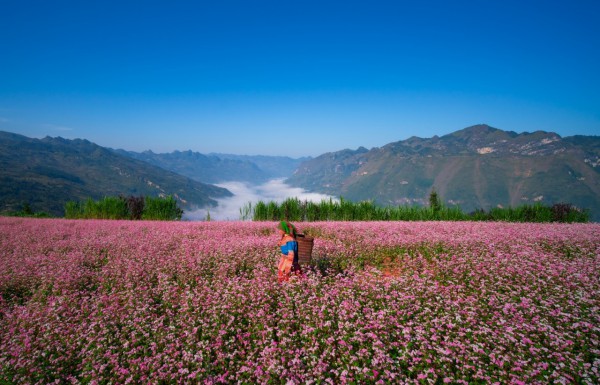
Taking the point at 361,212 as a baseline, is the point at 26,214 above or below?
below

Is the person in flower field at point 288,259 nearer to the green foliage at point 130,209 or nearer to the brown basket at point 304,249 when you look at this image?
the brown basket at point 304,249

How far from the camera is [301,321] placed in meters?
6.07

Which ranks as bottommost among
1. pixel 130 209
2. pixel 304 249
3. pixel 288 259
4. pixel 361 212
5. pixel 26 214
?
pixel 26 214

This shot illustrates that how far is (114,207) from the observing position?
85.1 feet

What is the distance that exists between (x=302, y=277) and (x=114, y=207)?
24.1 meters

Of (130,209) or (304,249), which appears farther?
(130,209)

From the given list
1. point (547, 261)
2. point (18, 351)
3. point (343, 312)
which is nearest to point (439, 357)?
point (343, 312)

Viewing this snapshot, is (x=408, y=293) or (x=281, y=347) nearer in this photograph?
(x=281, y=347)

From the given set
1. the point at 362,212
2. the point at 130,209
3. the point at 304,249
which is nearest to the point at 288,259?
the point at 304,249

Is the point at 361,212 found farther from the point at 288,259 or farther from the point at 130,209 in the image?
the point at 130,209

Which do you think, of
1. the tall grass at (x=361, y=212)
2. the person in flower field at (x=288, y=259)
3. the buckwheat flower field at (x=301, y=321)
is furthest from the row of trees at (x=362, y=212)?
the person in flower field at (x=288, y=259)

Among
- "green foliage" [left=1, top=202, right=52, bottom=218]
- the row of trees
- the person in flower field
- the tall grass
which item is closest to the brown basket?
the person in flower field

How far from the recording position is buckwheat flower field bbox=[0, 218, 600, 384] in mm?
4566

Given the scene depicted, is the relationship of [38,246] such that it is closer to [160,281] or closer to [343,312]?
[160,281]
